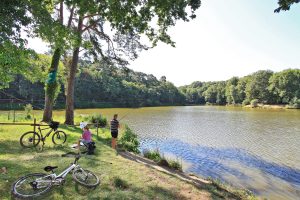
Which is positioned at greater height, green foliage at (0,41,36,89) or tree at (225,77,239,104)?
tree at (225,77,239,104)

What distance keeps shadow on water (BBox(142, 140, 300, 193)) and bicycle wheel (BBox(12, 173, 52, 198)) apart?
981 cm

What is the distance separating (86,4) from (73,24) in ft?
47.7

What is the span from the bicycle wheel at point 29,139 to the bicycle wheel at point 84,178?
208 inches

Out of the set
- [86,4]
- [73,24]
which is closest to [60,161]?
[86,4]

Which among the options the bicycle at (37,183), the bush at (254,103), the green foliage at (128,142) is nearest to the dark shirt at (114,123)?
the green foliage at (128,142)

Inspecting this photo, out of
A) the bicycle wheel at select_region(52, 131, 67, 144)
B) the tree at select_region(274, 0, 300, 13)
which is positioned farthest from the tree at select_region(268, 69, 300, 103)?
the tree at select_region(274, 0, 300, 13)

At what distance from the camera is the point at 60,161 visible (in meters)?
11.3

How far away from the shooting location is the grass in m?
8.52

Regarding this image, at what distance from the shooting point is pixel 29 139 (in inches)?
531

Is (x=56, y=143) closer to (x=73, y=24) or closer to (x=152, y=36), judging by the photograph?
(x=152, y=36)

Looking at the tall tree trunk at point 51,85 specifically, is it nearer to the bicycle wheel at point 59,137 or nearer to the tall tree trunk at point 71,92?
the tall tree trunk at point 71,92

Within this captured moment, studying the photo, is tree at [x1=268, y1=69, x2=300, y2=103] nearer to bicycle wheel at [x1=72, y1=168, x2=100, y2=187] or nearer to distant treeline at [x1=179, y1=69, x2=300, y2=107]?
distant treeline at [x1=179, y1=69, x2=300, y2=107]

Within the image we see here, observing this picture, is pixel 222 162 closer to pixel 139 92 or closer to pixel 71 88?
pixel 71 88

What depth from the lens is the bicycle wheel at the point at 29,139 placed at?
13419 mm
